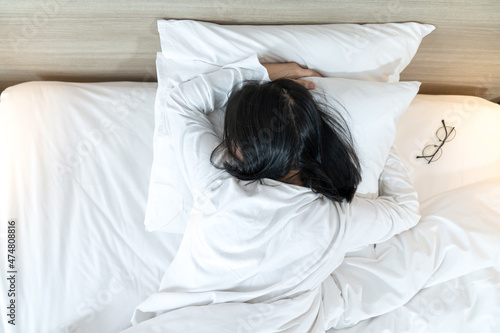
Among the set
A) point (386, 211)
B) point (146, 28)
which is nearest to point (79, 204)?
point (146, 28)

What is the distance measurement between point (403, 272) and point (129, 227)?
764 millimetres

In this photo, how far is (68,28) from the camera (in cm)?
119

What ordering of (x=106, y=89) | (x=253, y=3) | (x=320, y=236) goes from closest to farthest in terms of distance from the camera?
(x=320, y=236), (x=253, y=3), (x=106, y=89)

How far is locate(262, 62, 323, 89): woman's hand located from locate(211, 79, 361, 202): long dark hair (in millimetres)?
108

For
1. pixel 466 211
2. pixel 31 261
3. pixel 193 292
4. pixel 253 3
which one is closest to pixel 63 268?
pixel 31 261

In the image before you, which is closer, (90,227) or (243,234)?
(243,234)

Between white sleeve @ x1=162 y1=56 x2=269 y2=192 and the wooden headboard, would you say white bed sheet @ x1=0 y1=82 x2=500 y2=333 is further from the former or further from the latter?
white sleeve @ x1=162 y1=56 x2=269 y2=192

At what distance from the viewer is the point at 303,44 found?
1151 mm

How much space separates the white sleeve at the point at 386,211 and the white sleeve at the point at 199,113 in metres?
0.38

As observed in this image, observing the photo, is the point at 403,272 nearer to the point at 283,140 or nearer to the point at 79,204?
the point at 283,140

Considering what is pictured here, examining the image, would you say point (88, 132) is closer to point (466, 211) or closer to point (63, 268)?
point (63, 268)

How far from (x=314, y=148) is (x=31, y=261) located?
789mm

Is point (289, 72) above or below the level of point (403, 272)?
above

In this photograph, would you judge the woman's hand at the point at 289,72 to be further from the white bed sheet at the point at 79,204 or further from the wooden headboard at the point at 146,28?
the white bed sheet at the point at 79,204
